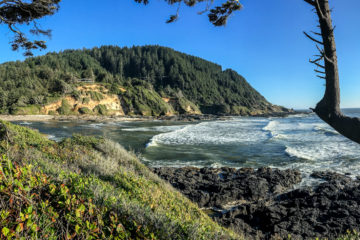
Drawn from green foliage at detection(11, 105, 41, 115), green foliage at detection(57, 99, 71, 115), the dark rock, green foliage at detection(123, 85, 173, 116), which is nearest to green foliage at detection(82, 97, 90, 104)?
green foliage at detection(57, 99, 71, 115)

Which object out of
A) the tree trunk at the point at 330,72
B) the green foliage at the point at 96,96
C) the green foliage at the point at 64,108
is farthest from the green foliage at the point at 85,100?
the tree trunk at the point at 330,72

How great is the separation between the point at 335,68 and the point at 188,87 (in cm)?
12053

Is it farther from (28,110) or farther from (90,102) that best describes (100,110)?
(28,110)

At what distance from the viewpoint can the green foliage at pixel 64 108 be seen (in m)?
54.7

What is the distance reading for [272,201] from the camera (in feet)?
26.3

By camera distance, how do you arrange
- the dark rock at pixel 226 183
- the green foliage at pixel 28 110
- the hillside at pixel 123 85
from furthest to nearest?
the hillside at pixel 123 85
the green foliage at pixel 28 110
the dark rock at pixel 226 183

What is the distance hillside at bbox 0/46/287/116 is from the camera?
57.5 metres

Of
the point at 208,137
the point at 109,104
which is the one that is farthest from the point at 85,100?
the point at 208,137

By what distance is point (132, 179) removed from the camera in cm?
589

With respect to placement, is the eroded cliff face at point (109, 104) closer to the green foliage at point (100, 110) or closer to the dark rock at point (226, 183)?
the green foliage at point (100, 110)

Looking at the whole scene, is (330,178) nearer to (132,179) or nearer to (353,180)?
(353,180)

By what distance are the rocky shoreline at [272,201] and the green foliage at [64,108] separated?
172 feet

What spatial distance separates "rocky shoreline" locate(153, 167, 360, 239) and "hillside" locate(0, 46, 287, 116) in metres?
54.8

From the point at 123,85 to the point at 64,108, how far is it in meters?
31.5
